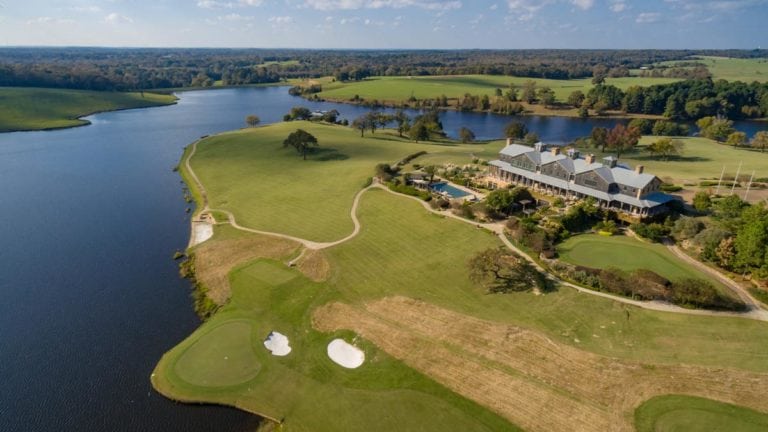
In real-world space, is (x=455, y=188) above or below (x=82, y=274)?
above

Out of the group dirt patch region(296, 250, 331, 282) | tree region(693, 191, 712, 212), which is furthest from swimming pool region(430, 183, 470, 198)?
tree region(693, 191, 712, 212)

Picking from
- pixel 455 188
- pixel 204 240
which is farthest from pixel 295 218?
pixel 455 188

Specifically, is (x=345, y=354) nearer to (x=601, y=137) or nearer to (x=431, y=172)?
(x=431, y=172)

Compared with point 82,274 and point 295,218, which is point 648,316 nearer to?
point 295,218

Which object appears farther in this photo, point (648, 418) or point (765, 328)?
point (765, 328)

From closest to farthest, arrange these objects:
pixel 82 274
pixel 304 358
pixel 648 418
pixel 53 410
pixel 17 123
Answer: pixel 648 418, pixel 53 410, pixel 304 358, pixel 82 274, pixel 17 123

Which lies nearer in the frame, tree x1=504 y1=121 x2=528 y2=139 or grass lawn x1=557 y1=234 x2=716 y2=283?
grass lawn x1=557 y1=234 x2=716 y2=283

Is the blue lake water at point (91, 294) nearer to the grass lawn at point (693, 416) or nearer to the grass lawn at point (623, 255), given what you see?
the grass lawn at point (693, 416)

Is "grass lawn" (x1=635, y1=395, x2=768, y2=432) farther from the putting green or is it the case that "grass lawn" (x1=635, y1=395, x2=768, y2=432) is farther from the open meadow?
the putting green
